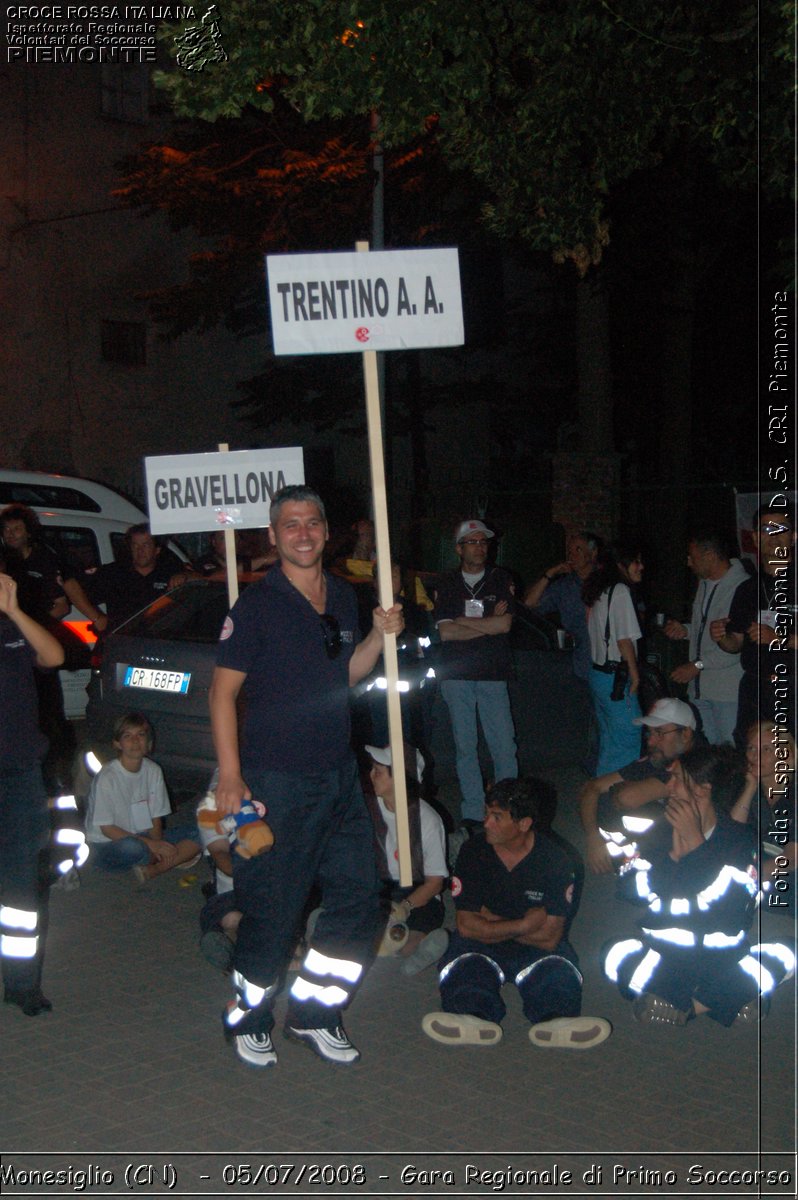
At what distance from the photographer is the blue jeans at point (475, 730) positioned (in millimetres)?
8562

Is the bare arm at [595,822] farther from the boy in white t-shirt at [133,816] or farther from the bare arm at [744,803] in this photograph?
the boy in white t-shirt at [133,816]

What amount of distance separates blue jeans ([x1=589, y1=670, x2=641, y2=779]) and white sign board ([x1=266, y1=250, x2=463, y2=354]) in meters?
3.44

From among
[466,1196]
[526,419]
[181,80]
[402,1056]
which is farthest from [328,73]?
[526,419]

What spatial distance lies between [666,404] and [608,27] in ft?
40.2

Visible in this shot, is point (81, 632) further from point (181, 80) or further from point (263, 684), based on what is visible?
point (263, 684)

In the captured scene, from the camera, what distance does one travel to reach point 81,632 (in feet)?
36.8

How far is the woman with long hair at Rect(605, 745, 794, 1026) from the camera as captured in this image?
18.4 feet

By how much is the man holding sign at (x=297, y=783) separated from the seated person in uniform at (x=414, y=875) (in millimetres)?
1065

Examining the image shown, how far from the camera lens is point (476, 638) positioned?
8.56 metres

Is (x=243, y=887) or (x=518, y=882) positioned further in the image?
(x=518, y=882)

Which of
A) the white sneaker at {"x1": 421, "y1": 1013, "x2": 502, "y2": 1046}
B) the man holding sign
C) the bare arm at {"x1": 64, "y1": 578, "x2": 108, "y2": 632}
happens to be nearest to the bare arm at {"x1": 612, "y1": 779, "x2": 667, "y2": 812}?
the white sneaker at {"x1": 421, "y1": 1013, "x2": 502, "y2": 1046}

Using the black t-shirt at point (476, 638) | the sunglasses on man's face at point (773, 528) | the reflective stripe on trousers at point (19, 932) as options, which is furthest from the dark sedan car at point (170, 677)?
the sunglasses on man's face at point (773, 528)

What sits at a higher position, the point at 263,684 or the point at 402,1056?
the point at 263,684

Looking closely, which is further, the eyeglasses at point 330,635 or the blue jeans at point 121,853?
the blue jeans at point 121,853
